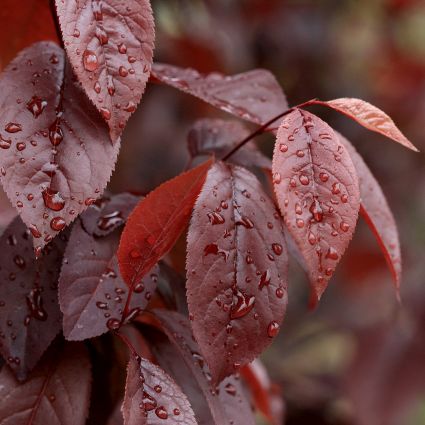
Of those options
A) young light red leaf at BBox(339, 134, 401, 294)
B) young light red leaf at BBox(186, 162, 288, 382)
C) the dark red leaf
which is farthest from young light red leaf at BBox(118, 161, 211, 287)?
the dark red leaf

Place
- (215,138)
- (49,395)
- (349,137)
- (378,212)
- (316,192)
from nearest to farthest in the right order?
(316,192) → (49,395) → (378,212) → (215,138) → (349,137)

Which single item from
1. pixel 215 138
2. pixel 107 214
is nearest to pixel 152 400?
pixel 107 214

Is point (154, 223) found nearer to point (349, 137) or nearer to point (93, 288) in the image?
point (93, 288)

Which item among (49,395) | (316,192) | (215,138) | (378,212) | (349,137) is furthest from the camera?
(349,137)

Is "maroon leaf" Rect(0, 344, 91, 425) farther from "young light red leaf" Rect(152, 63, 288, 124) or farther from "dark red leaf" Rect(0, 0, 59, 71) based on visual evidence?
"dark red leaf" Rect(0, 0, 59, 71)

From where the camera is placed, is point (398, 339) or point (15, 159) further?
point (398, 339)

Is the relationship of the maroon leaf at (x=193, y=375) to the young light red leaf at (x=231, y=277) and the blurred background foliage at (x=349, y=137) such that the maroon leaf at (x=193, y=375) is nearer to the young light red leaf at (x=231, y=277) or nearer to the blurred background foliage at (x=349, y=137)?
the young light red leaf at (x=231, y=277)

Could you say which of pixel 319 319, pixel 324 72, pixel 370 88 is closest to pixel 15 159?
pixel 319 319

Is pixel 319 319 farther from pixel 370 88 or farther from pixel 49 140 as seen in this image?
pixel 49 140
